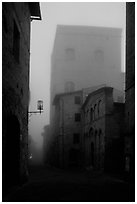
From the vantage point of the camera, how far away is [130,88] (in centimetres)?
1689

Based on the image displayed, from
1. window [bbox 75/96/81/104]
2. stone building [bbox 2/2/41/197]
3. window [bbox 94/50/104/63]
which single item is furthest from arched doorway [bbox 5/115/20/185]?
window [bbox 94/50/104/63]

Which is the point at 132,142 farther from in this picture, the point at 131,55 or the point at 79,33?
the point at 79,33

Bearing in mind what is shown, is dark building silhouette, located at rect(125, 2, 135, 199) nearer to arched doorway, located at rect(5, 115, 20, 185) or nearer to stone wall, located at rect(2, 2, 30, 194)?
stone wall, located at rect(2, 2, 30, 194)

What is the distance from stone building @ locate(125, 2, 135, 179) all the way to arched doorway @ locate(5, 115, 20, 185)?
23.7 feet

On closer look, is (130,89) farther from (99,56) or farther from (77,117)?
(99,56)

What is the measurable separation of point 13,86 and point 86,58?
2928 cm

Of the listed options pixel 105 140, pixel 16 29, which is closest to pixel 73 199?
pixel 16 29

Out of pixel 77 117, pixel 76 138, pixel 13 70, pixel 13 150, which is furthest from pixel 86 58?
pixel 13 70

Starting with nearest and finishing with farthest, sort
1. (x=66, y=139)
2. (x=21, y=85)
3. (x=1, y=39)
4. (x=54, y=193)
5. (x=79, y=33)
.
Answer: (x=1, y=39) < (x=54, y=193) < (x=21, y=85) < (x=66, y=139) < (x=79, y=33)

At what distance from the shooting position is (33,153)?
2432 inches

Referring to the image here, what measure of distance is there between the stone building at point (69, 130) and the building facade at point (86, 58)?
5.97m

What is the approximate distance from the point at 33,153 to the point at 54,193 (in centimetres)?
5250

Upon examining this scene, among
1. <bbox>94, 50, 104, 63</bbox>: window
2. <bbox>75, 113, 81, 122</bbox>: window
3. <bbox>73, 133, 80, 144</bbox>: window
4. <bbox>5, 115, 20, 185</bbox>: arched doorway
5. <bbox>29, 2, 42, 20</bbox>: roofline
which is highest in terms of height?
<bbox>94, 50, 104, 63</bbox>: window

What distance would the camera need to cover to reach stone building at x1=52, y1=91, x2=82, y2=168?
30.1 meters
